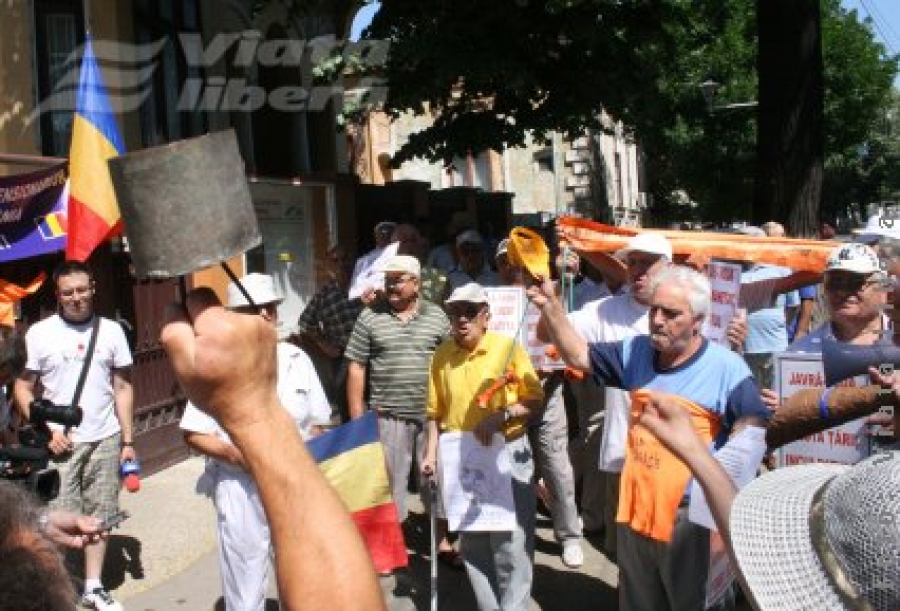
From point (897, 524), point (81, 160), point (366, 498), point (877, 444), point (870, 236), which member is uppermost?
point (81, 160)

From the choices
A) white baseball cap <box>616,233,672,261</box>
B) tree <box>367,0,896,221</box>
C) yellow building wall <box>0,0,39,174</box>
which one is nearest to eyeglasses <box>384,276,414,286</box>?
white baseball cap <box>616,233,672,261</box>

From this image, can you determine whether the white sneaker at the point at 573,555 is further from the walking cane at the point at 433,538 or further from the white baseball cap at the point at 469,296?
the white baseball cap at the point at 469,296

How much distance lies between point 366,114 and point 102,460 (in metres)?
8.77

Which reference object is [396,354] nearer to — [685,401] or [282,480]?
[685,401]

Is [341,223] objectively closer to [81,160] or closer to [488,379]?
[81,160]

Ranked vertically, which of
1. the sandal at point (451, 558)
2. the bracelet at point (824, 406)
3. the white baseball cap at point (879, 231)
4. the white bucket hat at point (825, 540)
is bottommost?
the sandal at point (451, 558)

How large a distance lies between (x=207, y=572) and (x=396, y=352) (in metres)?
1.93

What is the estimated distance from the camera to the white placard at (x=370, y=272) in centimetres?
630

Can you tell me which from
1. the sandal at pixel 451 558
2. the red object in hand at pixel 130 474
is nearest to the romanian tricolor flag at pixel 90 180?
the red object in hand at pixel 130 474

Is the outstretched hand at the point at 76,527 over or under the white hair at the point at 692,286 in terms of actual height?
under

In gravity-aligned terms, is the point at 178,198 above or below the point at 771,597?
above

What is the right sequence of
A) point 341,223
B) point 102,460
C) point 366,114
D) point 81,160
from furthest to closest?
1. point 366,114
2. point 341,223
3. point 81,160
4. point 102,460

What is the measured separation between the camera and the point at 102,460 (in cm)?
578

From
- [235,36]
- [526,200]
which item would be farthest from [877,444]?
[526,200]
